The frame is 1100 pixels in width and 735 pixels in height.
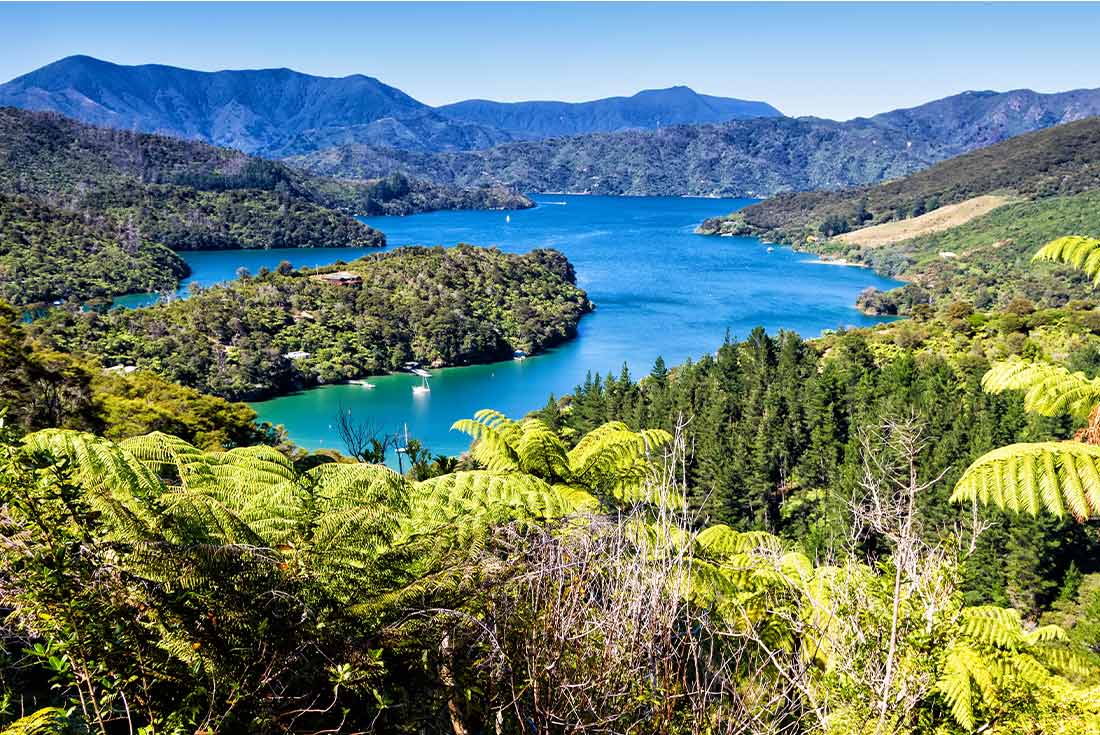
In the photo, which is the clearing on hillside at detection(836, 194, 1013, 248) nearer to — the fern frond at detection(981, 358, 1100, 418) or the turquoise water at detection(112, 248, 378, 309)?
the turquoise water at detection(112, 248, 378, 309)

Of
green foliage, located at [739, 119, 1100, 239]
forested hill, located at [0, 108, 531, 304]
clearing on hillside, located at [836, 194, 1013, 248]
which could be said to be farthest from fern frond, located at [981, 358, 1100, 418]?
green foliage, located at [739, 119, 1100, 239]

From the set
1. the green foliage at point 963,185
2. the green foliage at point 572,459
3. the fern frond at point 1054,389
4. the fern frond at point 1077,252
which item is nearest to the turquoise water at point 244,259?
the green foliage at point 963,185

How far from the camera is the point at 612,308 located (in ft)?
198

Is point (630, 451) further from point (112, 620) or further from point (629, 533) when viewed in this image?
point (112, 620)

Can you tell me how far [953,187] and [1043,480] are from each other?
116832mm

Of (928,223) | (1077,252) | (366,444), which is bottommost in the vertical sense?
(366,444)

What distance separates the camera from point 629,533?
262 centimetres

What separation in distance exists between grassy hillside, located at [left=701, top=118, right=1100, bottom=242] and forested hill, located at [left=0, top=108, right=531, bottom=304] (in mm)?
60622

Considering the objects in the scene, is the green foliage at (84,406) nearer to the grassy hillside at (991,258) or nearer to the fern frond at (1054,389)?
the fern frond at (1054,389)

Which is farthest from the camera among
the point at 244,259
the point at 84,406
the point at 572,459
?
the point at 244,259

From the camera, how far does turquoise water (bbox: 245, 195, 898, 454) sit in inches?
1451

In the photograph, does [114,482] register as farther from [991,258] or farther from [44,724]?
[991,258]

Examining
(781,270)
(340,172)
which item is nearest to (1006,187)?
(781,270)

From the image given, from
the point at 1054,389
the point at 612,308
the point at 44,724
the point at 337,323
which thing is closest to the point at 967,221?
the point at 612,308
